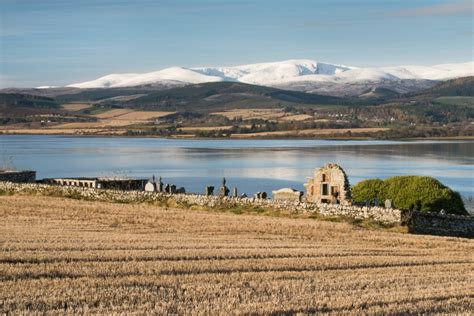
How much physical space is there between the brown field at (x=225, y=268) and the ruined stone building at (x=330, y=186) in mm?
4511

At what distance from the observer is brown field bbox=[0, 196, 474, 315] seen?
42.3 feet

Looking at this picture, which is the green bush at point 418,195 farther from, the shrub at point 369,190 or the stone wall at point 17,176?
the stone wall at point 17,176

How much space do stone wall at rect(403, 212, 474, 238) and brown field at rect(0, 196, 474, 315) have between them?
204 cm

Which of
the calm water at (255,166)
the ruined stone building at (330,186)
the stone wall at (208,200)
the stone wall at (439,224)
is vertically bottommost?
the calm water at (255,166)

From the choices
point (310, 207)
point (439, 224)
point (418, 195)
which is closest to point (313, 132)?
point (418, 195)

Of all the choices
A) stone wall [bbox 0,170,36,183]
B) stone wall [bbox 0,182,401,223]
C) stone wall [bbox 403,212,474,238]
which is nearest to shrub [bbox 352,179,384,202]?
stone wall [bbox 0,182,401,223]

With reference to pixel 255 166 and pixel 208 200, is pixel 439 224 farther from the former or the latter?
pixel 255 166

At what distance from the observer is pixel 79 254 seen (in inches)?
731

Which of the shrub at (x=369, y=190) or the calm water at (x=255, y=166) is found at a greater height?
the shrub at (x=369, y=190)

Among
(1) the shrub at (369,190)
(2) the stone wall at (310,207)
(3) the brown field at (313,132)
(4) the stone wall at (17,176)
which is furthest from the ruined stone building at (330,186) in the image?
(3) the brown field at (313,132)

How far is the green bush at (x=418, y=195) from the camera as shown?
3966 cm

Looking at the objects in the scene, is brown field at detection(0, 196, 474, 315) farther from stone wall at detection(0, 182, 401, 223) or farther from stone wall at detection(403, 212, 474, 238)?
stone wall at detection(0, 182, 401, 223)

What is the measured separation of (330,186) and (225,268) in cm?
1822

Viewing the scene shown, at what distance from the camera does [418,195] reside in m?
40.4
